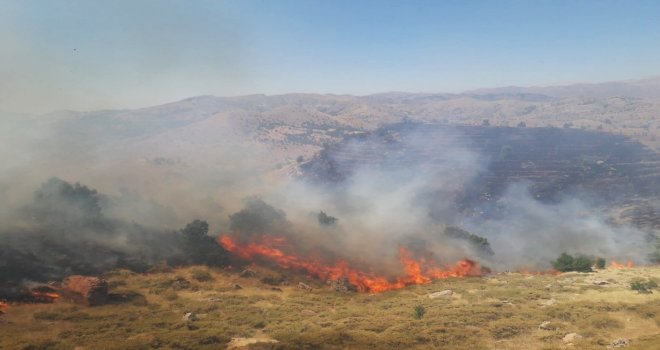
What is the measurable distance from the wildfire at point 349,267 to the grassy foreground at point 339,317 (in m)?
5.72

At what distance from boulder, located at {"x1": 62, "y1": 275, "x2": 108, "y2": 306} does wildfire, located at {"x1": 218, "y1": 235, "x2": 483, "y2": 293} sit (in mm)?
21627

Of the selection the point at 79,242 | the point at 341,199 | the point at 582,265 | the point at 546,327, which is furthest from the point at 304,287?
the point at 341,199

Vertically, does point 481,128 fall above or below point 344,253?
above

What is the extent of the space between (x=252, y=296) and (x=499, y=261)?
47.8 m

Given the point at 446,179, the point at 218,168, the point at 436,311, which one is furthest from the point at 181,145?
the point at 436,311

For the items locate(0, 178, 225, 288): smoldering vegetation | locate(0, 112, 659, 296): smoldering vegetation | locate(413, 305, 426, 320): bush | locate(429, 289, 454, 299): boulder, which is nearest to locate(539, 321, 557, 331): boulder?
locate(413, 305, 426, 320): bush

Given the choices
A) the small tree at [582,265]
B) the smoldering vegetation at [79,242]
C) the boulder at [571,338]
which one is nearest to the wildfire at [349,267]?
the smoldering vegetation at [79,242]

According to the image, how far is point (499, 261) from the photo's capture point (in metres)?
68.6

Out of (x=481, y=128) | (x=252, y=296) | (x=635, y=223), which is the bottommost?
(x=635, y=223)

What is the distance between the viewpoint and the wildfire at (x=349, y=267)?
175 ft

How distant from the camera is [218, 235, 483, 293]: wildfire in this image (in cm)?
5347

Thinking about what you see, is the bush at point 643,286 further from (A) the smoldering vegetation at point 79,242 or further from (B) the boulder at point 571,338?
(A) the smoldering vegetation at point 79,242

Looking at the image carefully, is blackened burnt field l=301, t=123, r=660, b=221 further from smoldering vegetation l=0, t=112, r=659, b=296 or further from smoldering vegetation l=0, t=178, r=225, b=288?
smoldering vegetation l=0, t=178, r=225, b=288

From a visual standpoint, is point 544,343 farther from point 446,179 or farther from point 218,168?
point 218,168
